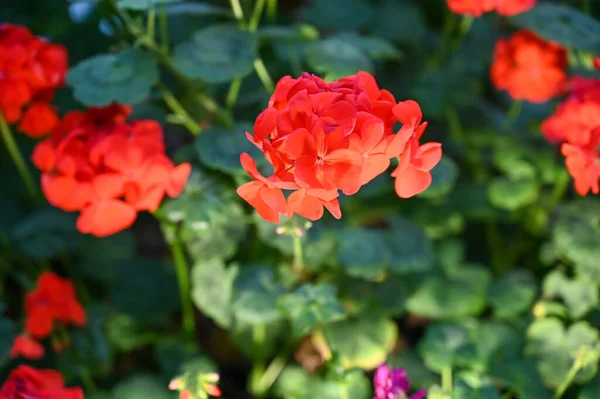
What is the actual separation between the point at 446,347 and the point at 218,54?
64cm

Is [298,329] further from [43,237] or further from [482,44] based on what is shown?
[482,44]

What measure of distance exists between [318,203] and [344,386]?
1.03ft

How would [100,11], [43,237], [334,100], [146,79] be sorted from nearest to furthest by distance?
[334,100]
[146,79]
[43,237]
[100,11]

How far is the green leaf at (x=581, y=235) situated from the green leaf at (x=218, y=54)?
691 mm

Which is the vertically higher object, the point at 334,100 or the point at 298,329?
the point at 334,100

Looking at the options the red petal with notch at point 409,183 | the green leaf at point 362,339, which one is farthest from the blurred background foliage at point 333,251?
the red petal with notch at point 409,183

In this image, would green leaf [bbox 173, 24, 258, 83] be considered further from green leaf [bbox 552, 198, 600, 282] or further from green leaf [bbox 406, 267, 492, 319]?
green leaf [bbox 552, 198, 600, 282]

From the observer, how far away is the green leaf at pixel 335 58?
111 centimetres

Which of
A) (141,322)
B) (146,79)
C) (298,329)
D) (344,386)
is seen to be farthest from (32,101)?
(344,386)

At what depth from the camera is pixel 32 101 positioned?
1156 mm

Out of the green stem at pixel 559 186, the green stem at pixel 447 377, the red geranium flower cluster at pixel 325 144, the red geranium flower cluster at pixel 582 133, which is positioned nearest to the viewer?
the red geranium flower cluster at pixel 325 144

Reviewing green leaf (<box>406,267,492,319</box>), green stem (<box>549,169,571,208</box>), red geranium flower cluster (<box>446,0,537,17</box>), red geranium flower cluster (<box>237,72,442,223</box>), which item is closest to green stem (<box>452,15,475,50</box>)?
red geranium flower cluster (<box>446,0,537,17</box>)

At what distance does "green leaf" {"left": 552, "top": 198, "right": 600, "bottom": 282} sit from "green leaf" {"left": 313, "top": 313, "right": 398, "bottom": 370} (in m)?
0.37

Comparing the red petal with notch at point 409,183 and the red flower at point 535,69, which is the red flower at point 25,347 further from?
the red flower at point 535,69
